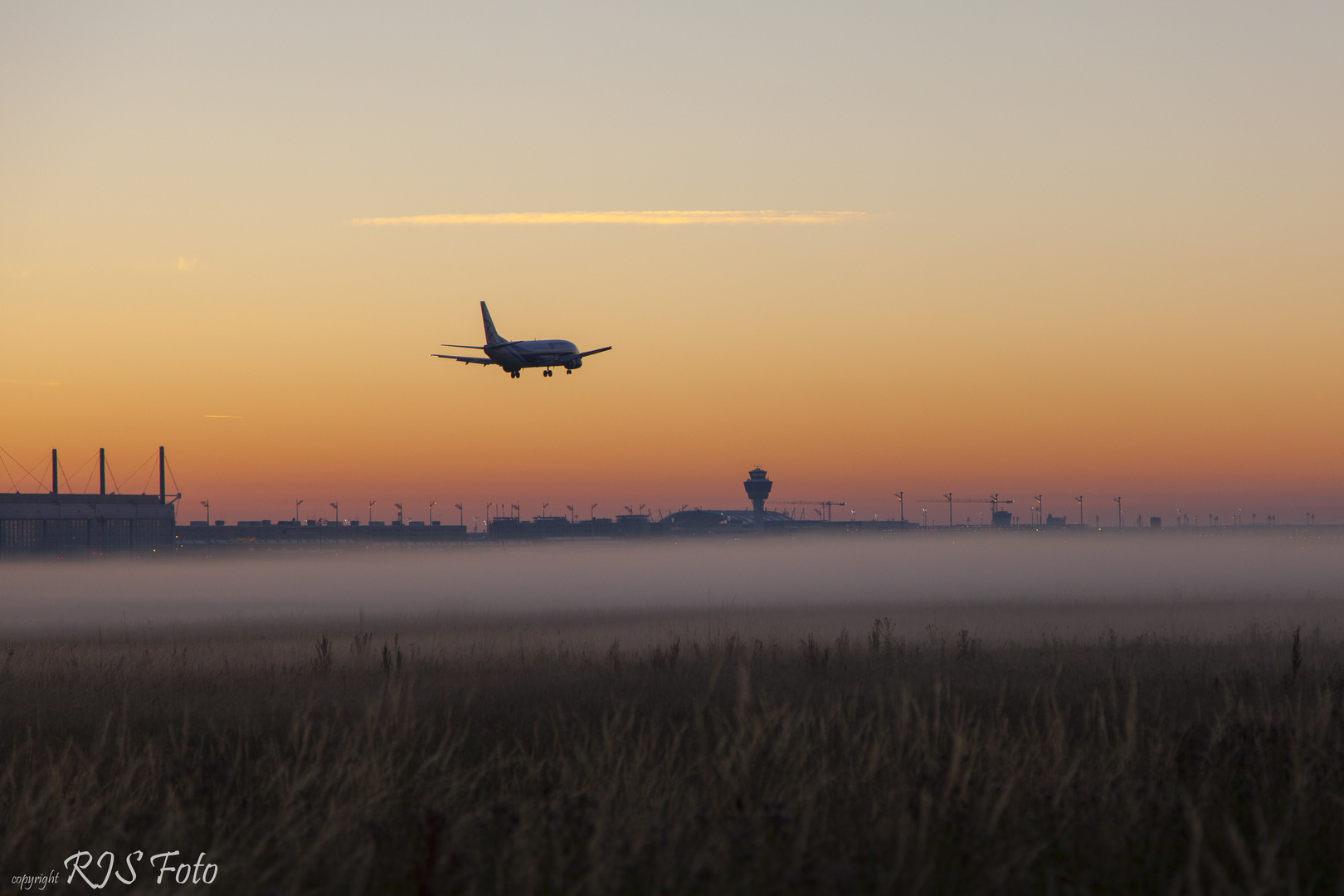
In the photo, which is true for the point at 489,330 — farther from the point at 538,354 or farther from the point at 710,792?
the point at 710,792

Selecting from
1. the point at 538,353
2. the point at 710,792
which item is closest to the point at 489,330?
the point at 538,353

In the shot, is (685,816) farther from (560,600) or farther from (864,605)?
(560,600)

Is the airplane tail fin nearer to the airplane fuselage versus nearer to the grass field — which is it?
the airplane fuselage

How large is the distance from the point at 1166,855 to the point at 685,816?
3.69 m

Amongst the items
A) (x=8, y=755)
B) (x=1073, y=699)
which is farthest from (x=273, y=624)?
(x=1073, y=699)

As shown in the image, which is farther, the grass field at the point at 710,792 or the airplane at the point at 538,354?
the airplane at the point at 538,354

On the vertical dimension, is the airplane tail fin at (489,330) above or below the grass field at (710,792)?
above

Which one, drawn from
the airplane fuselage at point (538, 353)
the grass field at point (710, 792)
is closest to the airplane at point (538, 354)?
the airplane fuselage at point (538, 353)

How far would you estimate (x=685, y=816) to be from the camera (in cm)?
900

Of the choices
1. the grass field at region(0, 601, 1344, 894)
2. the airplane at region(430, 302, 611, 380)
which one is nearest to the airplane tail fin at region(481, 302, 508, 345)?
the airplane at region(430, 302, 611, 380)

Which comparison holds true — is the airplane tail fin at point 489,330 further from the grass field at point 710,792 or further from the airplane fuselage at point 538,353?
the grass field at point 710,792

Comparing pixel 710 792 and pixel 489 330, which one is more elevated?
pixel 489 330

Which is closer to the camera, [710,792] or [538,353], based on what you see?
[710,792]

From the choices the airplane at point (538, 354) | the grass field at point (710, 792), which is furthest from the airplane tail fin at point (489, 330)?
the grass field at point (710, 792)
